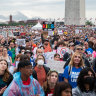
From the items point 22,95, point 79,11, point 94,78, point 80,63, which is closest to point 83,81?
point 94,78

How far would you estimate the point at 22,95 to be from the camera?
410 centimetres

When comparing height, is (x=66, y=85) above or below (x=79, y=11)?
below

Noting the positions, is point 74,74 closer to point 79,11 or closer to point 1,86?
point 1,86

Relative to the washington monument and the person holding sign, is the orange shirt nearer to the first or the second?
the person holding sign

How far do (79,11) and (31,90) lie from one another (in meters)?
58.4

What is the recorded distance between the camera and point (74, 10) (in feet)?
202

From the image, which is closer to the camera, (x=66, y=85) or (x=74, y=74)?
(x=66, y=85)

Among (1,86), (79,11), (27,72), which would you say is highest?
(79,11)

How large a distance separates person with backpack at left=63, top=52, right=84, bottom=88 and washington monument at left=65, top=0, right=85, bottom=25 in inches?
2182

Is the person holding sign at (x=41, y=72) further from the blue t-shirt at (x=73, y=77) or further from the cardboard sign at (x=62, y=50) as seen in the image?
the cardboard sign at (x=62, y=50)

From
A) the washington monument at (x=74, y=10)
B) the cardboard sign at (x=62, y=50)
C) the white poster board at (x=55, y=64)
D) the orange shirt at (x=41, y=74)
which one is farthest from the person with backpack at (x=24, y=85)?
the washington monument at (x=74, y=10)

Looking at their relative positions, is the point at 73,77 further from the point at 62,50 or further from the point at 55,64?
the point at 62,50

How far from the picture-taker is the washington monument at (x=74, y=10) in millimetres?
60844

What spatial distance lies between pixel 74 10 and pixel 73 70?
56682 mm
